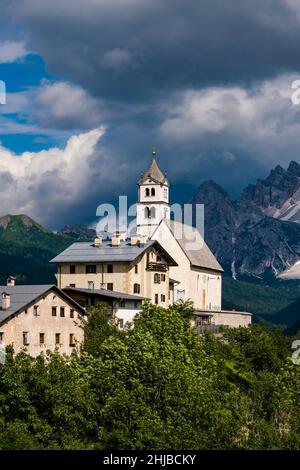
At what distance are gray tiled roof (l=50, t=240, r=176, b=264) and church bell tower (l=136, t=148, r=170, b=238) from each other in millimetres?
65264

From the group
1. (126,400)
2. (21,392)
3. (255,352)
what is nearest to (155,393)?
(126,400)

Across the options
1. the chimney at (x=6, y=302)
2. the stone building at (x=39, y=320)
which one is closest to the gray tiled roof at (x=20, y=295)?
the stone building at (x=39, y=320)

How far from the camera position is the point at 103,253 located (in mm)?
113500

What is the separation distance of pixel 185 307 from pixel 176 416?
34.8 meters

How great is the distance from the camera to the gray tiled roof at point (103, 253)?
11150 cm

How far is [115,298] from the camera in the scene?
99938mm

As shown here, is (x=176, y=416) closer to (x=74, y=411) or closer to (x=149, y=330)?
(x=74, y=411)

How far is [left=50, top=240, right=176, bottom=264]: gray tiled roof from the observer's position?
112 meters

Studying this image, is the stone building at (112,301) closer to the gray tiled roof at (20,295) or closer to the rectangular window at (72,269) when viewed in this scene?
the gray tiled roof at (20,295)

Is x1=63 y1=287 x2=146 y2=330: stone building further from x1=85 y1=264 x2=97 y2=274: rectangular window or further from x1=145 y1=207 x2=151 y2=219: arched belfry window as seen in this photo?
x1=145 y1=207 x2=151 y2=219: arched belfry window

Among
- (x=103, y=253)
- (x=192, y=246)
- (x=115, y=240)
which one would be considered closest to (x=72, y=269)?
(x=103, y=253)

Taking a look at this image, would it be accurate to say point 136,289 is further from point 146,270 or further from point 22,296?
point 22,296

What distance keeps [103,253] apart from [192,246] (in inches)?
1159

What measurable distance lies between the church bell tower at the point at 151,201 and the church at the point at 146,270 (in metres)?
44.7
